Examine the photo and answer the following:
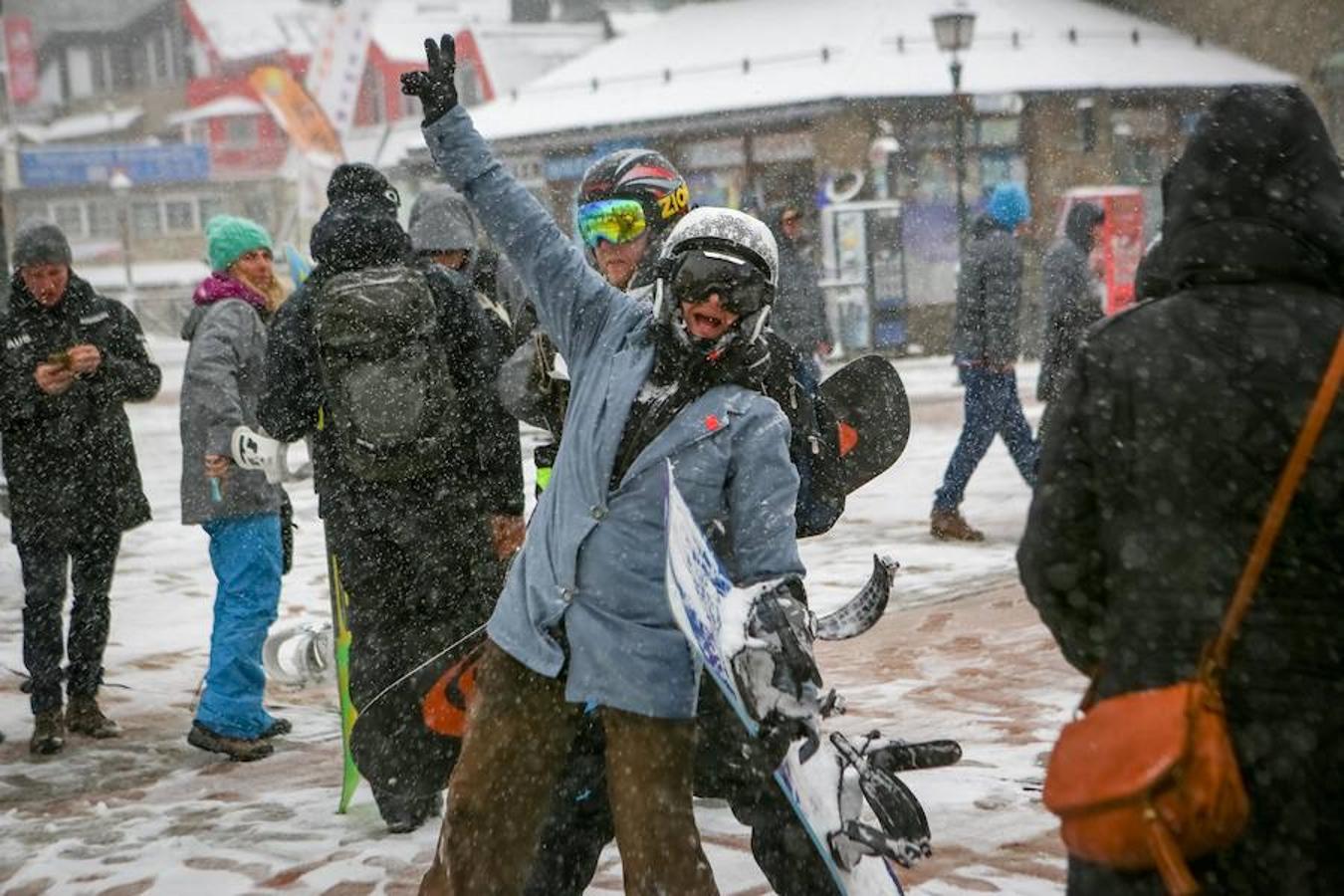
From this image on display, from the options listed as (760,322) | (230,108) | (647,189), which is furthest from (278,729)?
(230,108)

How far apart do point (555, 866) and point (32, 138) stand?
60838 mm

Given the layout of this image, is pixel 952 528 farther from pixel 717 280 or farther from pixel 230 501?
pixel 717 280

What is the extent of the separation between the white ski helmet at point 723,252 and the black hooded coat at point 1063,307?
592cm

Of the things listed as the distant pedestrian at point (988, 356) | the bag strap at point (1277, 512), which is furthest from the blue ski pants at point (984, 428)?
the bag strap at point (1277, 512)

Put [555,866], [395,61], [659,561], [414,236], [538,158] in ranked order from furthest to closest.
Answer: [395,61]
[538,158]
[414,236]
[555,866]
[659,561]

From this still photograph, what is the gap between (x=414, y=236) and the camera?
231 inches

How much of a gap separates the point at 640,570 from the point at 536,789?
0.46 metres

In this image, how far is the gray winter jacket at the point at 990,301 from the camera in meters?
9.93

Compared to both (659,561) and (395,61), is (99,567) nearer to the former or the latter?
(659,561)

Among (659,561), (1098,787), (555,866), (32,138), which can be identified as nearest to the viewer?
(1098,787)

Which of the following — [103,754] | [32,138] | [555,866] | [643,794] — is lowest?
[103,754]

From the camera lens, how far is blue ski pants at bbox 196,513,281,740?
596 centimetres

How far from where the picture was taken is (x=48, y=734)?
622 cm

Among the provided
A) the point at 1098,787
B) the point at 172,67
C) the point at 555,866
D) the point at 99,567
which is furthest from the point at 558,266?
the point at 172,67
